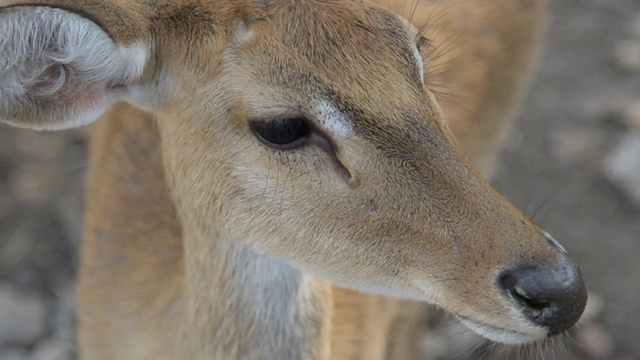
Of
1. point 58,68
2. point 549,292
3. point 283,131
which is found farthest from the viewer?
point 58,68

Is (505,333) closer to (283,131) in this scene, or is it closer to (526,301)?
(526,301)

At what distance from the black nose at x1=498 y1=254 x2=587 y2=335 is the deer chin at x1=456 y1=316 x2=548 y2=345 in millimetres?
23

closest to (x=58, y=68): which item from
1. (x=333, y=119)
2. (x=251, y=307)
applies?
(x=333, y=119)

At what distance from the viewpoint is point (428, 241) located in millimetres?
2383

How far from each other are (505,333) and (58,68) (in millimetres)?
1252

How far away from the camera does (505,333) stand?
7.75ft

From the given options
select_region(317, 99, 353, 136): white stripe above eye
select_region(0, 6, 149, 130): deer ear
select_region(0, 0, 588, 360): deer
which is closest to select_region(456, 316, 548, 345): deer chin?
select_region(0, 0, 588, 360): deer

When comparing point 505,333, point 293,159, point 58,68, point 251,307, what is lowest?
point 505,333

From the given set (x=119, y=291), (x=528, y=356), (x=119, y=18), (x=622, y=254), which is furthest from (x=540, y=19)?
(x=119, y=18)

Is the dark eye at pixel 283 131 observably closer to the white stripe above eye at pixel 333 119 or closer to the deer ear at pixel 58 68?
the white stripe above eye at pixel 333 119

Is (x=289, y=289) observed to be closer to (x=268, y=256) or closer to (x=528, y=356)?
(x=268, y=256)

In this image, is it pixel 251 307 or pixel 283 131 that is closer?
pixel 283 131

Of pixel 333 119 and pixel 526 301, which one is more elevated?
pixel 333 119

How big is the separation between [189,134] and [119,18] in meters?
0.35
